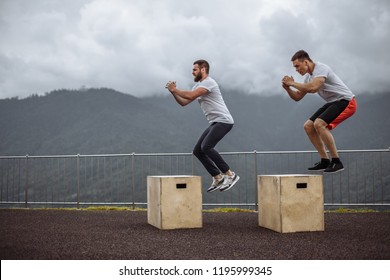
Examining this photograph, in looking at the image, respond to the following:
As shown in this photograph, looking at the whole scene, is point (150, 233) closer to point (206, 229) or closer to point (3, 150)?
point (206, 229)

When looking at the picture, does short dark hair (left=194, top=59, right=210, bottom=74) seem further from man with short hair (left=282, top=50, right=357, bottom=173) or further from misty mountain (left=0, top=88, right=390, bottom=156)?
misty mountain (left=0, top=88, right=390, bottom=156)

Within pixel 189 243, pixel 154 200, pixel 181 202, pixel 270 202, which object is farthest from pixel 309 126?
pixel 154 200

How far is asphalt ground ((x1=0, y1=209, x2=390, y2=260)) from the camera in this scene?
12.2 feet

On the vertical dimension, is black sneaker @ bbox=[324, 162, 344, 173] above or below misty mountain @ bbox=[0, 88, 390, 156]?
below

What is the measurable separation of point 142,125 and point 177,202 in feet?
246

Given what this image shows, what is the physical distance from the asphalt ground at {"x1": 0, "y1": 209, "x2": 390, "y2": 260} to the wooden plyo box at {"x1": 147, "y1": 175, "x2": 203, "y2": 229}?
0.65 ft

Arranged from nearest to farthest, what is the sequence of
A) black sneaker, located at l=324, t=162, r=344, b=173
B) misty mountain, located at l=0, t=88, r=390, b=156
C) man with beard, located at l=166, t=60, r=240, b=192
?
black sneaker, located at l=324, t=162, r=344, b=173, man with beard, located at l=166, t=60, r=240, b=192, misty mountain, located at l=0, t=88, r=390, b=156

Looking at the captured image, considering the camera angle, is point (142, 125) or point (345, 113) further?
point (142, 125)

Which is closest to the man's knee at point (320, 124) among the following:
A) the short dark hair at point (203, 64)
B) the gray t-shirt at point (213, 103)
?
the gray t-shirt at point (213, 103)

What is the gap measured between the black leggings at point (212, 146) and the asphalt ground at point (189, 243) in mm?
875

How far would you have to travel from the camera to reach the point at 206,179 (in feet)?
113

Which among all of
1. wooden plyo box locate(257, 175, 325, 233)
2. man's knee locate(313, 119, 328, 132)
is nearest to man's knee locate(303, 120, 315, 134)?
man's knee locate(313, 119, 328, 132)

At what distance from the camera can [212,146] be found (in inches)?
230

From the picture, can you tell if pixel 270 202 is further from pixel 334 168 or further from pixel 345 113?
pixel 345 113
